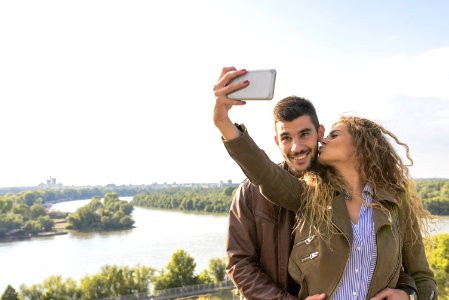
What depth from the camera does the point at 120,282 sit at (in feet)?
38.7

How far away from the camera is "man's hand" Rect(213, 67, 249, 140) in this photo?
995mm

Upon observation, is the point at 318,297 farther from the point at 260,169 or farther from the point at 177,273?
the point at 177,273

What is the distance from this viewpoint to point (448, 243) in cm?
1058

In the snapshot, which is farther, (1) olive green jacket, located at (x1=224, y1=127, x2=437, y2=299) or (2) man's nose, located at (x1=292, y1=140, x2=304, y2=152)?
(2) man's nose, located at (x1=292, y1=140, x2=304, y2=152)

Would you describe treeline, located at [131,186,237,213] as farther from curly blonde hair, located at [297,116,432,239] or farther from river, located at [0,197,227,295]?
curly blonde hair, located at [297,116,432,239]

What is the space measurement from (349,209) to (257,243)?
0.25m

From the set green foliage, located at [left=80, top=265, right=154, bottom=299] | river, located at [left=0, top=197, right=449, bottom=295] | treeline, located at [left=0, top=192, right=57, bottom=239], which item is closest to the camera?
green foliage, located at [left=80, top=265, right=154, bottom=299]

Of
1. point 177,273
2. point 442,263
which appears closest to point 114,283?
point 177,273

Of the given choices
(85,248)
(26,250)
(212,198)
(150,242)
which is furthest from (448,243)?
(212,198)

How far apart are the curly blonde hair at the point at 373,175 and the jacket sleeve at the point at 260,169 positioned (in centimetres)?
9

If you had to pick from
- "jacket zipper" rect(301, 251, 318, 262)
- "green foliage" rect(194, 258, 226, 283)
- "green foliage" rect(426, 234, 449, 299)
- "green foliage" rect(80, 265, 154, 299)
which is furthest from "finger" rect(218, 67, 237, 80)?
"green foliage" rect(194, 258, 226, 283)

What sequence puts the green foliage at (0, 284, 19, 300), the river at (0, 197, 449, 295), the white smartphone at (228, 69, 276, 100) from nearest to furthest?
the white smartphone at (228, 69, 276, 100), the green foliage at (0, 284, 19, 300), the river at (0, 197, 449, 295)

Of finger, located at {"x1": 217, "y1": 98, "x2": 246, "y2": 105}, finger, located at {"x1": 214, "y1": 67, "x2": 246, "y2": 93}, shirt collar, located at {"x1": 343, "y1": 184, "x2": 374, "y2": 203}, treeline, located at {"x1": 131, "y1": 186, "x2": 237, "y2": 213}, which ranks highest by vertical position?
finger, located at {"x1": 214, "y1": 67, "x2": 246, "y2": 93}

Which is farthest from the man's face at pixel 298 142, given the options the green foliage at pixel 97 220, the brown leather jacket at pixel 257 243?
the green foliage at pixel 97 220
